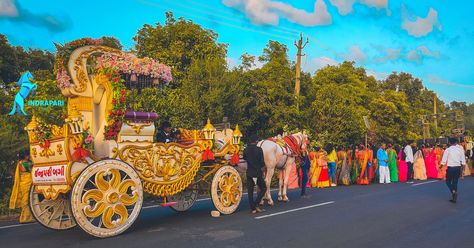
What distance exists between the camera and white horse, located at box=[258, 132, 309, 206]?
36.8ft

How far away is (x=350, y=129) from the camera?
28297 millimetres

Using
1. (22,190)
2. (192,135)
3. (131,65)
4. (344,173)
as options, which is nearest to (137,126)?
(131,65)

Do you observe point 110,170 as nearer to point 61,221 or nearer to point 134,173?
point 134,173

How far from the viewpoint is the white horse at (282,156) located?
441 inches

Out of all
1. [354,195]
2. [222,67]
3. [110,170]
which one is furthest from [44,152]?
[222,67]

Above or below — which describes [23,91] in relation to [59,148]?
above

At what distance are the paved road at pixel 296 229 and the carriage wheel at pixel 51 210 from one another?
197 millimetres

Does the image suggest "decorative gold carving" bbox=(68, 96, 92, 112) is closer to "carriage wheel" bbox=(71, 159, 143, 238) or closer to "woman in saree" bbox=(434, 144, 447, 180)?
"carriage wheel" bbox=(71, 159, 143, 238)

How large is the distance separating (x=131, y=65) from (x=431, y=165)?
18.3 meters

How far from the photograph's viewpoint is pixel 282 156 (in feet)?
38.1

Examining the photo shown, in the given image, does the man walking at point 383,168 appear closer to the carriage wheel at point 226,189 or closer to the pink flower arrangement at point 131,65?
the carriage wheel at point 226,189

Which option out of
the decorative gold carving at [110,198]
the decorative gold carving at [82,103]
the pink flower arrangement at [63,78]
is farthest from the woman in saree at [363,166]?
the pink flower arrangement at [63,78]

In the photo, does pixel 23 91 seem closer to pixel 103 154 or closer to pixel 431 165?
pixel 103 154

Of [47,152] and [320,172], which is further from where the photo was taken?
[320,172]
